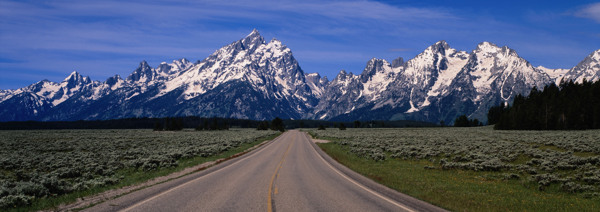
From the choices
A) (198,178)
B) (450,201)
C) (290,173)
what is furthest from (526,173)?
(198,178)

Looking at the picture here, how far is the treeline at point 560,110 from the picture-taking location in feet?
252

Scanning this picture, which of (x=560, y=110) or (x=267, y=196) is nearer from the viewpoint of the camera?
(x=267, y=196)

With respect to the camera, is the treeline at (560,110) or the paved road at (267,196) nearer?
the paved road at (267,196)

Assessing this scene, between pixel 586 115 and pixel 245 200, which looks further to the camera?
pixel 586 115

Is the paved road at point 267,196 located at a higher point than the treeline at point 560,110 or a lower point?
lower

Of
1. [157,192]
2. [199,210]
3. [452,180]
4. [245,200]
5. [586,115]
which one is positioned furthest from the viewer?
[586,115]

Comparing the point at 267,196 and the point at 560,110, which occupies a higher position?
the point at 560,110

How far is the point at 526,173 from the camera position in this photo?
2125 cm

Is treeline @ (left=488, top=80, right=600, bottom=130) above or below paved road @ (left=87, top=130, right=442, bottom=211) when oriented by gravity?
above

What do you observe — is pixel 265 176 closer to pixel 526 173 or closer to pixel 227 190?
pixel 227 190

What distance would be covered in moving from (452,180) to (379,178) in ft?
12.8

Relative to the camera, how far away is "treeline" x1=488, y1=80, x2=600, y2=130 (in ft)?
252

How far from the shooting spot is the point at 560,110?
82.1 metres

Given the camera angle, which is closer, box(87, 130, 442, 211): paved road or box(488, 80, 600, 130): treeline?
box(87, 130, 442, 211): paved road
